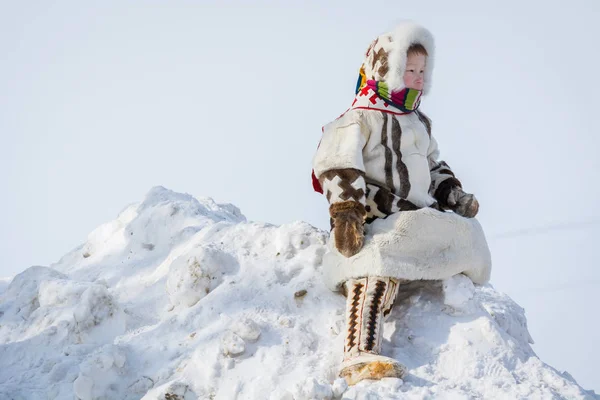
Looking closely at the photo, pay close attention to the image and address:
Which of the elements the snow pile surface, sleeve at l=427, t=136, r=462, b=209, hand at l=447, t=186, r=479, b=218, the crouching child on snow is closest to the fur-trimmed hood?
the crouching child on snow

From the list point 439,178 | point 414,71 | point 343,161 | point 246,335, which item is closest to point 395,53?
point 414,71

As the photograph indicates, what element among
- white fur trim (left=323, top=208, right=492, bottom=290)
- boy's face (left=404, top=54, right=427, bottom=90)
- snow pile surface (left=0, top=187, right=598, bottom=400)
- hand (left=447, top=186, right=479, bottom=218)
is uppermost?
boy's face (left=404, top=54, right=427, bottom=90)

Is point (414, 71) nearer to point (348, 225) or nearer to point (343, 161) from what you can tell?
point (343, 161)

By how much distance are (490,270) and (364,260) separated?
70cm

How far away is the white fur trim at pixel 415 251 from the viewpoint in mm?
3459

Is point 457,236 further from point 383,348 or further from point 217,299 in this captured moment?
point 217,299

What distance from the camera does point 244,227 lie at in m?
4.43

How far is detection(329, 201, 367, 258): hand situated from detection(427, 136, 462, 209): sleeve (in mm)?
691

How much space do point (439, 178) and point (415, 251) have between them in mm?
651

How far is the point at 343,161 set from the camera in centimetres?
349

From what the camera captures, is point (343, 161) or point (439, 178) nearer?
point (343, 161)

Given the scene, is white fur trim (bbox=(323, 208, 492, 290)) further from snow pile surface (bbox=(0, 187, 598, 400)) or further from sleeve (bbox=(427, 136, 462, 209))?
sleeve (bbox=(427, 136, 462, 209))

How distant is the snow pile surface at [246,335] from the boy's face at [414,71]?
0.96 metres

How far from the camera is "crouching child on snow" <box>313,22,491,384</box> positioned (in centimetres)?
342
